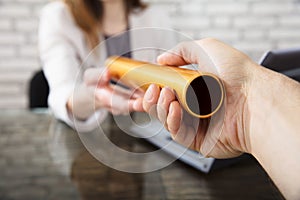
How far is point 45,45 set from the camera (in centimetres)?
127

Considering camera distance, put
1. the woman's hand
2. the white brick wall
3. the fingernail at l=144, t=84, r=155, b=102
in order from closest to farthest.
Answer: the fingernail at l=144, t=84, r=155, b=102 → the woman's hand → the white brick wall

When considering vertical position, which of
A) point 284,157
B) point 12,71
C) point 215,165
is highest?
point 284,157

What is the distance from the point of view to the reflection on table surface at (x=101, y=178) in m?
0.64

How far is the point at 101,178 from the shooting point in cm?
69

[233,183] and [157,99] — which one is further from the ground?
[157,99]

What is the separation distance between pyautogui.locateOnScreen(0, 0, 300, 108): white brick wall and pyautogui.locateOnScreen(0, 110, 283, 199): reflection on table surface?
95 cm

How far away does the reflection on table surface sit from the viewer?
641mm

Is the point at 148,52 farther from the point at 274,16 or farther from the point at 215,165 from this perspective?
the point at 274,16

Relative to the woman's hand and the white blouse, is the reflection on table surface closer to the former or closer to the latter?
the woman's hand

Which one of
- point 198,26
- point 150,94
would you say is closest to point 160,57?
point 150,94

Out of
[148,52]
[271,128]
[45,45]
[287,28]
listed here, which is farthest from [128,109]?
[287,28]

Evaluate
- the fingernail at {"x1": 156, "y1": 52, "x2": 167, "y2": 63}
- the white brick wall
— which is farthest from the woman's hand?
the white brick wall

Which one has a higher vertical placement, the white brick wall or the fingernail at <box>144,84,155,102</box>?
the fingernail at <box>144,84,155,102</box>

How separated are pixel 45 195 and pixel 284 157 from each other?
35 centimetres
